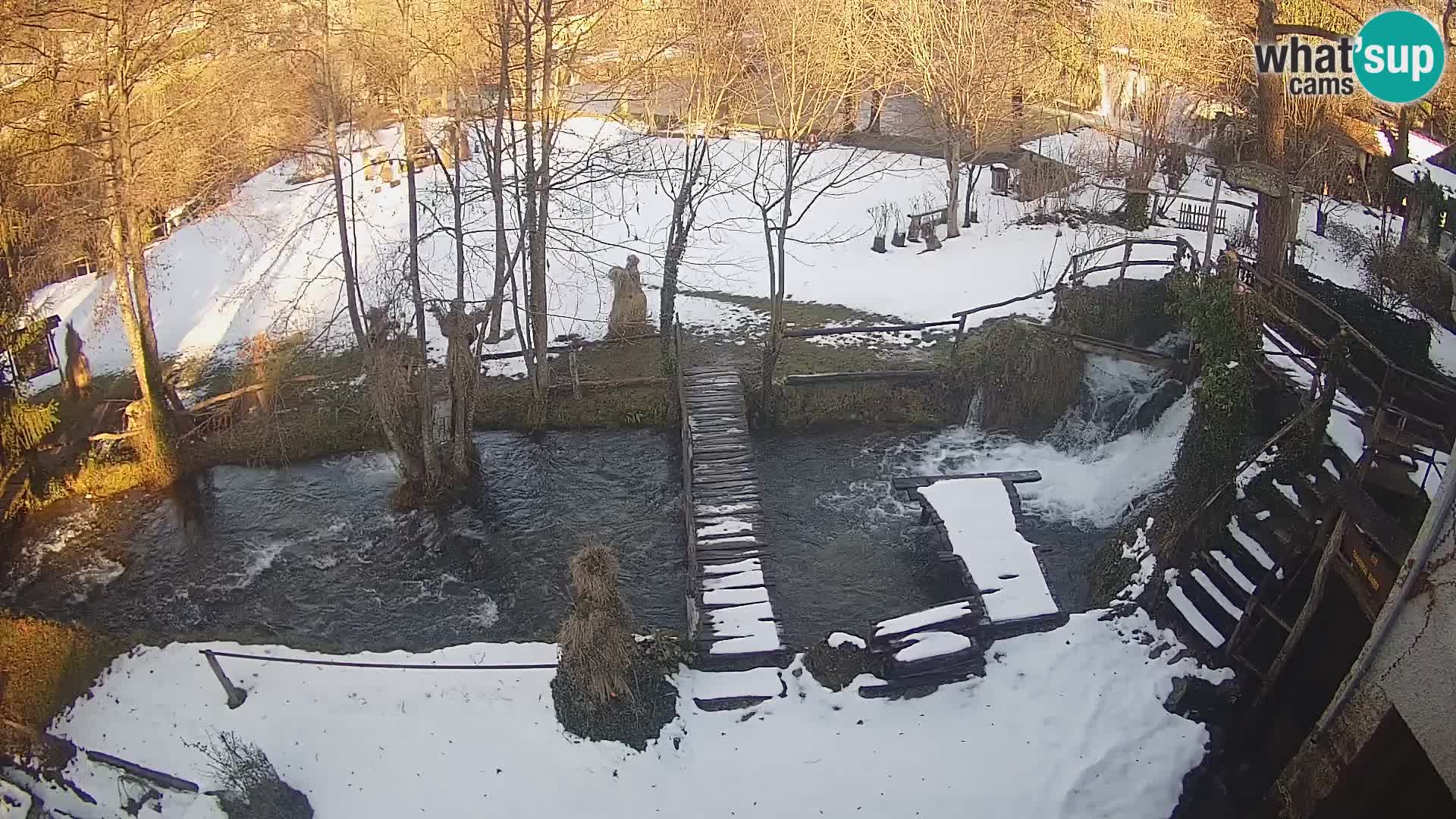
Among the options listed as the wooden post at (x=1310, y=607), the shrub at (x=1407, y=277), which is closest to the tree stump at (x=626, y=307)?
the shrub at (x=1407, y=277)

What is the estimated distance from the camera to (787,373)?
19.8 meters

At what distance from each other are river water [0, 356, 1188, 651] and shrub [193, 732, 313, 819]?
9.45 ft

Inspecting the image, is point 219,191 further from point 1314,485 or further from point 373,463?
point 1314,485

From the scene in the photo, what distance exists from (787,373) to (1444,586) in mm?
12543

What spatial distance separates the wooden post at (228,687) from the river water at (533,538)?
1626 millimetres

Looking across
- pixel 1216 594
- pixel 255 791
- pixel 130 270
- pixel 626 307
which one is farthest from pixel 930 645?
pixel 130 270

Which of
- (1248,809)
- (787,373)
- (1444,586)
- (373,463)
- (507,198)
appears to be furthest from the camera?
(507,198)

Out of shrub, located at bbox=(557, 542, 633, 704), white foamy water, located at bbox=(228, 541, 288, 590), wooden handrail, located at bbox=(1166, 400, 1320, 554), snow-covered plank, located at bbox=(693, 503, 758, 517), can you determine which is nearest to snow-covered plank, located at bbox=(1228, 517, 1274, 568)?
wooden handrail, located at bbox=(1166, 400, 1320, 554)

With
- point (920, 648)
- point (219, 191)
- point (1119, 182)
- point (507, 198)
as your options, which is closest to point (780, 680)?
point (920, 648)

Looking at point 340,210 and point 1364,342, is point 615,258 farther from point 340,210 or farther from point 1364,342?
point 1364,342

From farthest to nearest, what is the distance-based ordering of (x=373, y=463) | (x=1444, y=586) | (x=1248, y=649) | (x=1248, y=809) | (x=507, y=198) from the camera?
(x=507, y=198)
(x=373, y=463)
(x=1248, y=649)
(x=1248, y=809)
(x=1444, y=586)

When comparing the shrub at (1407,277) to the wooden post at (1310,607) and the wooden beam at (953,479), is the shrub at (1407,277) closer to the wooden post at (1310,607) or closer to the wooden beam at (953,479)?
the wooden beam at (953,479)

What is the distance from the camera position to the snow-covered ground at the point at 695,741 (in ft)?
34.6

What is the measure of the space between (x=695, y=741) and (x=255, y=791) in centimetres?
441
